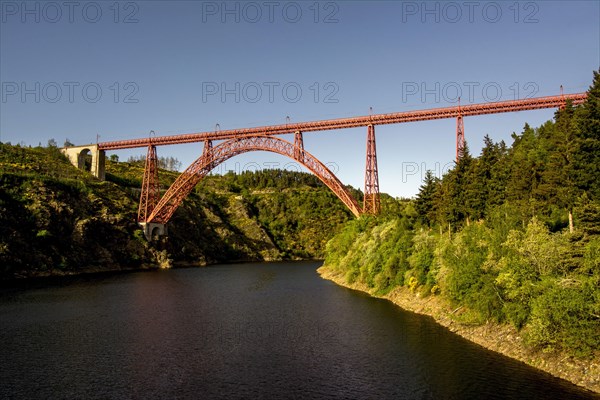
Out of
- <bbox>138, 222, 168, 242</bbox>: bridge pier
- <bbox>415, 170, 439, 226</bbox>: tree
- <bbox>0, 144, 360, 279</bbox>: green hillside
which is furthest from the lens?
<bbox>138, 222, 168, 242</bbox>: bridge pier

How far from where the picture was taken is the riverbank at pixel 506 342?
49.2 ft

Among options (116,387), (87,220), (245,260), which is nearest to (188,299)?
(116,387)

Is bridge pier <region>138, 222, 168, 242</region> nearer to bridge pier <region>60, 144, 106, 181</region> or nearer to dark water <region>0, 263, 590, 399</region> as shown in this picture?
bridge pier <region>60, 144, 106, 181</region>

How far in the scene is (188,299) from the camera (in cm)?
3359

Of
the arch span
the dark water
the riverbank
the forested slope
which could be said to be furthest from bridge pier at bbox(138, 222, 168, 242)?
the riverbank

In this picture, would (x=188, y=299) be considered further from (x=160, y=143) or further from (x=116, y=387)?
(x=160, y=143)

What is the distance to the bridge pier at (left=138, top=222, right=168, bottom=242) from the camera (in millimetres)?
63531

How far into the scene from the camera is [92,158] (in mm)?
71188

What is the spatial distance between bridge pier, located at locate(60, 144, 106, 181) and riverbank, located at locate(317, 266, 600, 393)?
56.7 m

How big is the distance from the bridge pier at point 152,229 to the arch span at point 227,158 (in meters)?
0.61

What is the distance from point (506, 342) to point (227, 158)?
4469 centimetres

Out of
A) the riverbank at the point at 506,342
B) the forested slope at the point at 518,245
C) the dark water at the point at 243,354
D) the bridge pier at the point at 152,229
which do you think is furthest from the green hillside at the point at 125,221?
the riverbank at the point at 506,342

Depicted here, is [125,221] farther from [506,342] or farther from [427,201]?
[506,342]

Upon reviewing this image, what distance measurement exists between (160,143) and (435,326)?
49170mm
